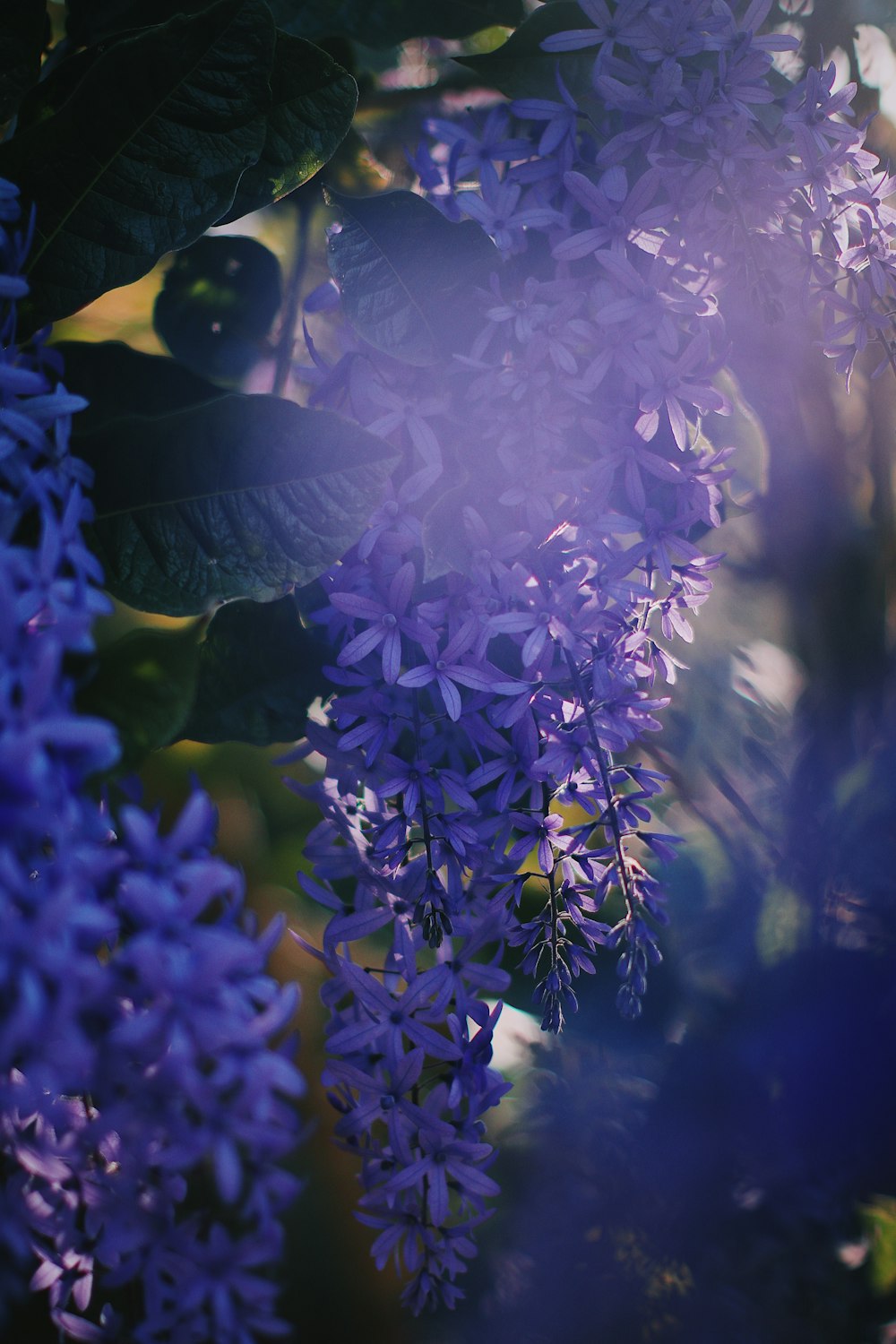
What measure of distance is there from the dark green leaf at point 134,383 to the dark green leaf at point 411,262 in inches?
3.5

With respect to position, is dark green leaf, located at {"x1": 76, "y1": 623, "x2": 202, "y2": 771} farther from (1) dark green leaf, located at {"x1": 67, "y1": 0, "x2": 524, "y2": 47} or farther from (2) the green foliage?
(1) dark green leaf, located at {"x1": 67, "y1": 0, "x2": 524, "y2": 47}

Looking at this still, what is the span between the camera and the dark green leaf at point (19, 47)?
43 cm

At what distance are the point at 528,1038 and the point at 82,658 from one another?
573 millimetres

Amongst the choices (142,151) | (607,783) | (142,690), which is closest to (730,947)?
(607,783)

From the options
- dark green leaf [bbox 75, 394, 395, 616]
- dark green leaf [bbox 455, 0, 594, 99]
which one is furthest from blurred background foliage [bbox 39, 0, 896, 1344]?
dark green leaf [bbox 75, 394, 395, 616]

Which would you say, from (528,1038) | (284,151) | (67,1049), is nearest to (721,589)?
(528,1038)

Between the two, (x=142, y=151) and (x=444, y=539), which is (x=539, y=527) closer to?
(x=444, y=539)

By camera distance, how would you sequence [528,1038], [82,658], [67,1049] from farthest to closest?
[528,1038], [82,658], [67,1049]

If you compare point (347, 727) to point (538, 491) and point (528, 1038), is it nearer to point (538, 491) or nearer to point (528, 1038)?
point (538, 491)

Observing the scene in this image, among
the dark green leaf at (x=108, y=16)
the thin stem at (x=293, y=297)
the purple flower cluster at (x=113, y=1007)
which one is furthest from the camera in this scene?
the thin stem at (x=293, y=297)

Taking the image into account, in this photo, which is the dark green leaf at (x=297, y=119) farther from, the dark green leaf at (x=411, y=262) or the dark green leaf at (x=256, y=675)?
the dark green leaf at (x=256, y=675)

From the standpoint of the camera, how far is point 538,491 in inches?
16.7

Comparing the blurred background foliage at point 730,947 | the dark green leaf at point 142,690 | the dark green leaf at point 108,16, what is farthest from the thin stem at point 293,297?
the dark green leaf at point 142,690

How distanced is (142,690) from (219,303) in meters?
0.36
